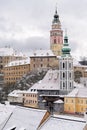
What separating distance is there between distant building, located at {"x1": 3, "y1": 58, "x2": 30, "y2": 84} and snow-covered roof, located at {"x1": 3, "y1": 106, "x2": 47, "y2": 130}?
9413 cm

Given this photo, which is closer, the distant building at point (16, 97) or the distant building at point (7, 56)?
the distant building at point (16, 97)

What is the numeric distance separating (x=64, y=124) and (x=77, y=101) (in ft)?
182

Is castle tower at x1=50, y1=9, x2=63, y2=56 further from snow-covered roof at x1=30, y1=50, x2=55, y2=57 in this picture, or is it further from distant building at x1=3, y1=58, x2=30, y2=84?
distant building at x1=3, y1=58, x2=30, y2=84

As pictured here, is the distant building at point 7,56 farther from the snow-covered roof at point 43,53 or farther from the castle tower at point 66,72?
the castle tower at point 66,72

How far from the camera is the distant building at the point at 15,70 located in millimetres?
128750

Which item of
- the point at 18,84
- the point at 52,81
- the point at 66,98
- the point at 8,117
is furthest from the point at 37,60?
the point at 8,117

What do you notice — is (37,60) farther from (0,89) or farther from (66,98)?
(66,98)

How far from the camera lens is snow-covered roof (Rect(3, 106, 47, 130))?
29.2 metres

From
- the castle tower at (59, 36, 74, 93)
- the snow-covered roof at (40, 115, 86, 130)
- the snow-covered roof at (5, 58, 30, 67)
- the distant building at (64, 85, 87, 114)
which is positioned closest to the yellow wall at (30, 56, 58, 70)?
the snow-covered roof at (5, 58, 30, 67)

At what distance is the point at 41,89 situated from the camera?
97.4 m

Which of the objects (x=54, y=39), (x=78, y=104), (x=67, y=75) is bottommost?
(x=78, y=104)

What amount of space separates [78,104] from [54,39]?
208 feet

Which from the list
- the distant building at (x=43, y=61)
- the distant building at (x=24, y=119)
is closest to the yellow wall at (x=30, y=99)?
the distant building at (x=43, y=61)

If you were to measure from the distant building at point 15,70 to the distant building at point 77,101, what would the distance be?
1761 inches
